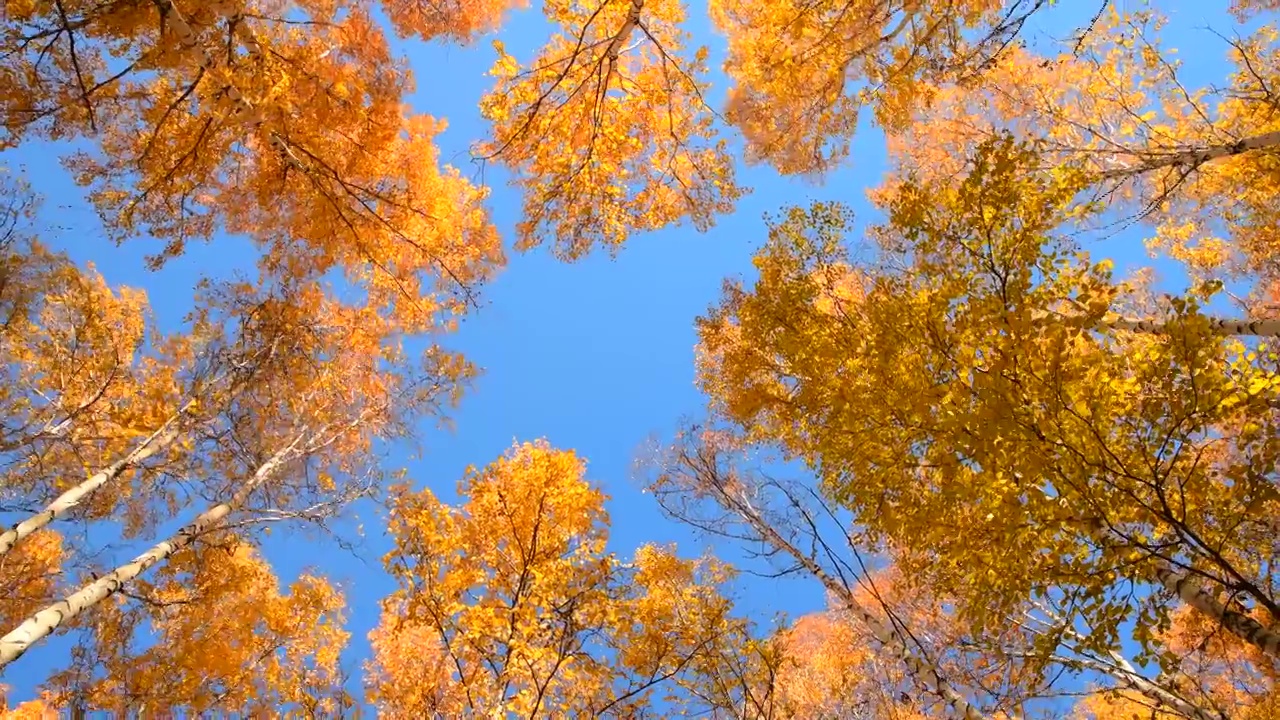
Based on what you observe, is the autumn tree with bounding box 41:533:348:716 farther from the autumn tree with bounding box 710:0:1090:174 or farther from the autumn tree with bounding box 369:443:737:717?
the autumn tree with bounding box 710:0:1090:174

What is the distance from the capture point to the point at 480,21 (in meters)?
6.81

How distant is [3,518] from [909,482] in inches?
330

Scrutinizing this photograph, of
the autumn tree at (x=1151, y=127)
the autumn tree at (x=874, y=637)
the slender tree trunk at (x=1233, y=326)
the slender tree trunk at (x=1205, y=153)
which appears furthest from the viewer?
the autumn tree at (x=1151, y=127)

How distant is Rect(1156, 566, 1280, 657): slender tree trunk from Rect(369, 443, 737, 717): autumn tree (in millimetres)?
3052

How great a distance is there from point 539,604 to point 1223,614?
14.3 ft

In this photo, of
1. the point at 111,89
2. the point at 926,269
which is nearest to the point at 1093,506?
the point at 926,269

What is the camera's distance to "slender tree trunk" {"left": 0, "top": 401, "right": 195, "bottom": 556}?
17.0ft

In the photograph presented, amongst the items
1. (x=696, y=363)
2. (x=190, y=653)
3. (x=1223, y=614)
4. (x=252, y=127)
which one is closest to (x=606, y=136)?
(x=252, y=127)

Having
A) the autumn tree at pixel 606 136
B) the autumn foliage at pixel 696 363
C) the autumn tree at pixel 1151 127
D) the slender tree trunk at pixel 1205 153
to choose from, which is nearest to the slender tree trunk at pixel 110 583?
the autumn foliage at pixel 696 363

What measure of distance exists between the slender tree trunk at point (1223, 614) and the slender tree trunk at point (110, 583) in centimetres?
692

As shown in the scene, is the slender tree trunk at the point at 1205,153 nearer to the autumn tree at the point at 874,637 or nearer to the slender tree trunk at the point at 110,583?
the autumn tree at the point at 874,637

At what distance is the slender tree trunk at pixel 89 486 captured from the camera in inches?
204

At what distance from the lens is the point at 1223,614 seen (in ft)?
10.7

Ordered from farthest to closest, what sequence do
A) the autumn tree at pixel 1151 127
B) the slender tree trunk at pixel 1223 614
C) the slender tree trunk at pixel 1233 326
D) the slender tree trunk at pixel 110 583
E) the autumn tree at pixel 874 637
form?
the autumn tree at pixel 1151 127 < the slender tree trunk at pixel 1233 326 < the slender tree trunk at pixel 110 583 < the autumn tree at pixel 874 637 < the slender tree trunk at pixel 1223 614
